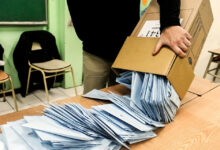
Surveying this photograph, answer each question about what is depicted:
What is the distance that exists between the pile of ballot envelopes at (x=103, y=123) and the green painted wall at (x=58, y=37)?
2.24 meters

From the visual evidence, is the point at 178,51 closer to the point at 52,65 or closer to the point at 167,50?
the point at 167,50

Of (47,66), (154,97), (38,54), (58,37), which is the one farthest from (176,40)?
(58,37)

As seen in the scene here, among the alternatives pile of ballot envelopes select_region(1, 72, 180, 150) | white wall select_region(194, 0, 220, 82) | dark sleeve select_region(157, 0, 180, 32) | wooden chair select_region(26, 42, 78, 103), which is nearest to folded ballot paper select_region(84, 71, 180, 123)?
pile of ballot envelopes select_region(1, 72, 180, 150)

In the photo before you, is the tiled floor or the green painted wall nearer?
the tiled floor

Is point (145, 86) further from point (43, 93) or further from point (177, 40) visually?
point (43, 93)

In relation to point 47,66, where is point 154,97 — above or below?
above

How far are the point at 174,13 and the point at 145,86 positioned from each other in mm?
352

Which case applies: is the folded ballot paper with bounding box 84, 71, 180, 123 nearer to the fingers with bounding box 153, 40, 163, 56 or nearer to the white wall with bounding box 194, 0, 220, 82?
the fingers with bounding box 153, 40, 163, 56

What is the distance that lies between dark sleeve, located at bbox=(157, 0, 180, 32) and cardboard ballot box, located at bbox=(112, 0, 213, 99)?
47 millimetres

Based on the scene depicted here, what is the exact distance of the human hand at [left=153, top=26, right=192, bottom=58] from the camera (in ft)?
2.62

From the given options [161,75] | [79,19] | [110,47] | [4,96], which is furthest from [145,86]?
[4,96]

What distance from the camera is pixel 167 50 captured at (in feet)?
2.66

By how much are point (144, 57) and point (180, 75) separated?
16 cm

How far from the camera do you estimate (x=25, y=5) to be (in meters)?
2.56
